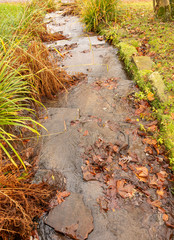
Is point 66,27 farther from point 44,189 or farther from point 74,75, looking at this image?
point 44,189

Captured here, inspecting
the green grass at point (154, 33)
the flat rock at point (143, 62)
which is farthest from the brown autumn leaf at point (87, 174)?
the flat rock at point (143, 62)

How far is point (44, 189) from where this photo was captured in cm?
190

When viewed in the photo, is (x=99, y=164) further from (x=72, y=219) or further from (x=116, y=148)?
(x=72, y=219)

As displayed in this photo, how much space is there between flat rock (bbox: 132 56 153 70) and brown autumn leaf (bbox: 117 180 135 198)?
8.63 feet

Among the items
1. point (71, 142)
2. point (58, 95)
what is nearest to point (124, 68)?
point (58, 95)

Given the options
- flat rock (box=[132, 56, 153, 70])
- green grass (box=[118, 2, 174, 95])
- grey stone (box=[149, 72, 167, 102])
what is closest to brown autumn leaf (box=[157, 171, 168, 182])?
grey stone (box=[149, 72, 167, 102])

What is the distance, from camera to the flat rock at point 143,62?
393cm

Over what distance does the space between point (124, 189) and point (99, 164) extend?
0.43 metres

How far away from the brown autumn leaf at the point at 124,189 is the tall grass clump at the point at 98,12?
17.6 ft

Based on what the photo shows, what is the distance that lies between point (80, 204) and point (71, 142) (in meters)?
0.90

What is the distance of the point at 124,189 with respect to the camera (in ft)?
6.93

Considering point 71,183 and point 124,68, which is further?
point 124,68

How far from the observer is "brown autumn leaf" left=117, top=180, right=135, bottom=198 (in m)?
2.06

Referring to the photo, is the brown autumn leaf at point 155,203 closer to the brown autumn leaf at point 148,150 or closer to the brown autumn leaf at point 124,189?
the brown autumn leaf at point 124,189
